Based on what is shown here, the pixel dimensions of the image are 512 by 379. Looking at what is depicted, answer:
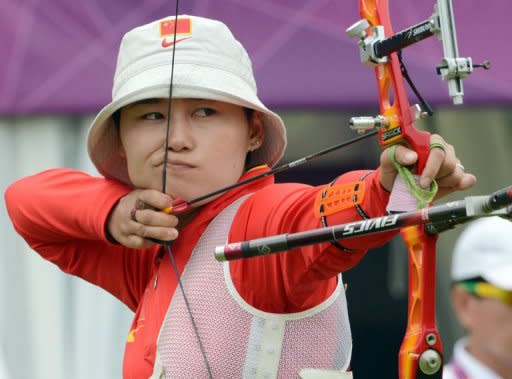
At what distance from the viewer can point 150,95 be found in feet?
6.83

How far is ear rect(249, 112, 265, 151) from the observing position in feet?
7.24

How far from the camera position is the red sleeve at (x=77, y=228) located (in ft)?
7.43

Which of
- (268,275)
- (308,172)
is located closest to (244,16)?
(308,172)

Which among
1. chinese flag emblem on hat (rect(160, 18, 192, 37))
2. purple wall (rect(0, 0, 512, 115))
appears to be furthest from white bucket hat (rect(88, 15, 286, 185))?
purple wall (rect(0, 0, 512, 115))

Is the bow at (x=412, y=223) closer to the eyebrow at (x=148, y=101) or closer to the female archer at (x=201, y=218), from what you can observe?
the female archer at (x=201, y=218)

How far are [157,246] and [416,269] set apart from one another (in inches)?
24.2

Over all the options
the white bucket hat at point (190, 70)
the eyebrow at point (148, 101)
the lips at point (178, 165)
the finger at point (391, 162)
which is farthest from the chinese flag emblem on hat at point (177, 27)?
the finger at point (391, 162)

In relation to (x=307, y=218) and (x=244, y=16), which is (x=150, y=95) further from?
(x=244, y=16)

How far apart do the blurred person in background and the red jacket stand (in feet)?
1.75

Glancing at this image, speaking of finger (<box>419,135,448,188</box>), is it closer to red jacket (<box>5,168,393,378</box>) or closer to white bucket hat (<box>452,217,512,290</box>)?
red jacket (<box>5,168,393,378</box>)

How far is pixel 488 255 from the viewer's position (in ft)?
8.41

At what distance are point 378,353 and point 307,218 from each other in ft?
8.04

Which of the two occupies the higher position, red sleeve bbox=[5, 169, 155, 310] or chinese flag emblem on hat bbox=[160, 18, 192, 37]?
chinese flag emblem on hat bbox=[160, 18, 192, 37]

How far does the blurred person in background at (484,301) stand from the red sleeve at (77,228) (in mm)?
656
